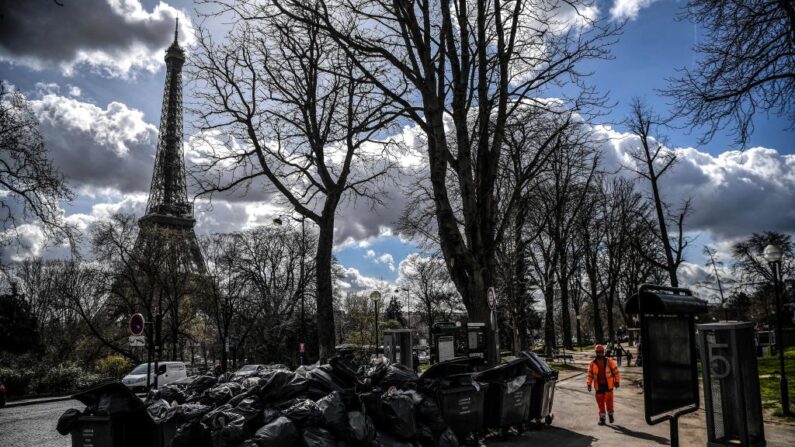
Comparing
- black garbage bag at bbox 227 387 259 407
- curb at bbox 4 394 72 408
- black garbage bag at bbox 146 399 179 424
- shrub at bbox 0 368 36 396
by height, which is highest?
black garbage bag at bbox 227 387 259 407

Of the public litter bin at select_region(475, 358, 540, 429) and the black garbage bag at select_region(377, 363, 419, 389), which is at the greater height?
the black garbage bag at select_region(377, 363, 419, 389)

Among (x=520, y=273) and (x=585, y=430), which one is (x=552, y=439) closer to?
(x=585, y=430)

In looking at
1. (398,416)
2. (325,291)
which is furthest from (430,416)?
(325,291)

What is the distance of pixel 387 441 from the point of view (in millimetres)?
6633

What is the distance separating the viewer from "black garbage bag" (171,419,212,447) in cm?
620

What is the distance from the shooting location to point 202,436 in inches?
247

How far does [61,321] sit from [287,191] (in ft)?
130

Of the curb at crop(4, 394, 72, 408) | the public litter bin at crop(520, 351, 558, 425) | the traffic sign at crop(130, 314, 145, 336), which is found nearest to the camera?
the public litter bin at crop(520, 351, 558, 425)

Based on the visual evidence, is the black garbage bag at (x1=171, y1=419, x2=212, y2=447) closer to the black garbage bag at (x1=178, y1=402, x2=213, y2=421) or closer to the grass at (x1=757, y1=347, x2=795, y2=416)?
the black garbage bag at (x1=178, y1=402, x2=213, y2=421)

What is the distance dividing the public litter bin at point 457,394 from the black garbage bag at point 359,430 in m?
1.60

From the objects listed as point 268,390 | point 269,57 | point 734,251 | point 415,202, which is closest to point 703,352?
point 268,390

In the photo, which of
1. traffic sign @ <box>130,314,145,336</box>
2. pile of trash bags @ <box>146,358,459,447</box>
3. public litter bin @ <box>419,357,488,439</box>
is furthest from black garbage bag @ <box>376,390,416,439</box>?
traffic sign @ <box>130,314,145,336</box>

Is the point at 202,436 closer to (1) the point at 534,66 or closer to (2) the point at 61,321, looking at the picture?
(1) the point at 534,66

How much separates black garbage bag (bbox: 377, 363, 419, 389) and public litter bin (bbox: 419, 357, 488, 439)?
226mm
